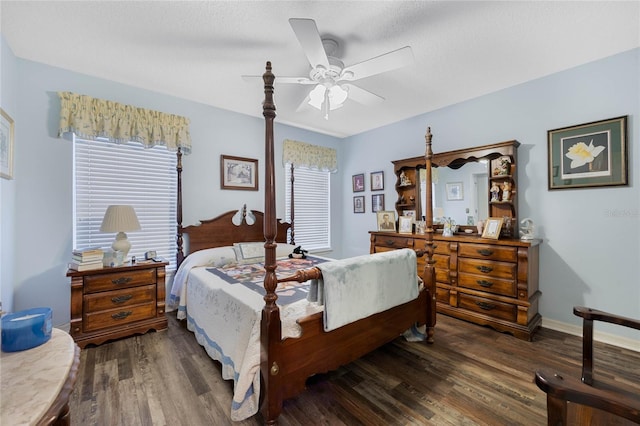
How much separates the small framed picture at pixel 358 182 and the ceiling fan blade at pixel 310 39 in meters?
3.00

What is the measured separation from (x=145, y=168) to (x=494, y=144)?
13.8 ft

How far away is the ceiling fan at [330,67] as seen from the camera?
1.70 metres

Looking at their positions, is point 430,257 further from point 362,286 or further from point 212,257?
point 212,257

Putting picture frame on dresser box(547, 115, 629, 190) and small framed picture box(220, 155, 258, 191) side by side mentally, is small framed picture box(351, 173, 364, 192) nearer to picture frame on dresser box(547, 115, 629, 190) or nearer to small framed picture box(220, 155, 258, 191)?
small framed picture box(220, 155, 258, 191)

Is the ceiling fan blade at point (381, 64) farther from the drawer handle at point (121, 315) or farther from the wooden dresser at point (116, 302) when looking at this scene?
the drawer handle at point (121, 315)

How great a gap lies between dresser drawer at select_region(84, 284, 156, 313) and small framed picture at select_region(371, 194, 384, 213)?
3448mm

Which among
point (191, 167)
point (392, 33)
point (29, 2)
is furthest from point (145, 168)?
point (392, 33)

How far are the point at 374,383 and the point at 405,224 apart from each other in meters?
2.40

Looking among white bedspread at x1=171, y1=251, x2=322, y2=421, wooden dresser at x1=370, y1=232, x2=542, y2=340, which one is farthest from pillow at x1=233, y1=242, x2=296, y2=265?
wooden dresser at x1=370, y1=232, x2=542, y2=340

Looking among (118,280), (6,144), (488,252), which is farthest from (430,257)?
(6,144)

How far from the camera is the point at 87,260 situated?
2441mm

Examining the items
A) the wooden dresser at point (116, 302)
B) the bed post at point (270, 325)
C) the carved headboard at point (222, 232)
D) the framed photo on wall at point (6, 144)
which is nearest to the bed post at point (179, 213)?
the carved headboard at point (222, 232)

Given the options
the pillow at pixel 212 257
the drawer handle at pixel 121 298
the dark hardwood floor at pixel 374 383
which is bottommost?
the dark hardwood floor at pixel 374 383

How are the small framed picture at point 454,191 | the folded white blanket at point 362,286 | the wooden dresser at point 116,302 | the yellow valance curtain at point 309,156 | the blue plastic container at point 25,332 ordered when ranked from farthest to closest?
the yellow valance curtain at point 309,156, the small framed picture at point 454,191, the wooden dresser at point 116,302, the folded white blanket at point 362,286, the blue plastic container at point 25,332
